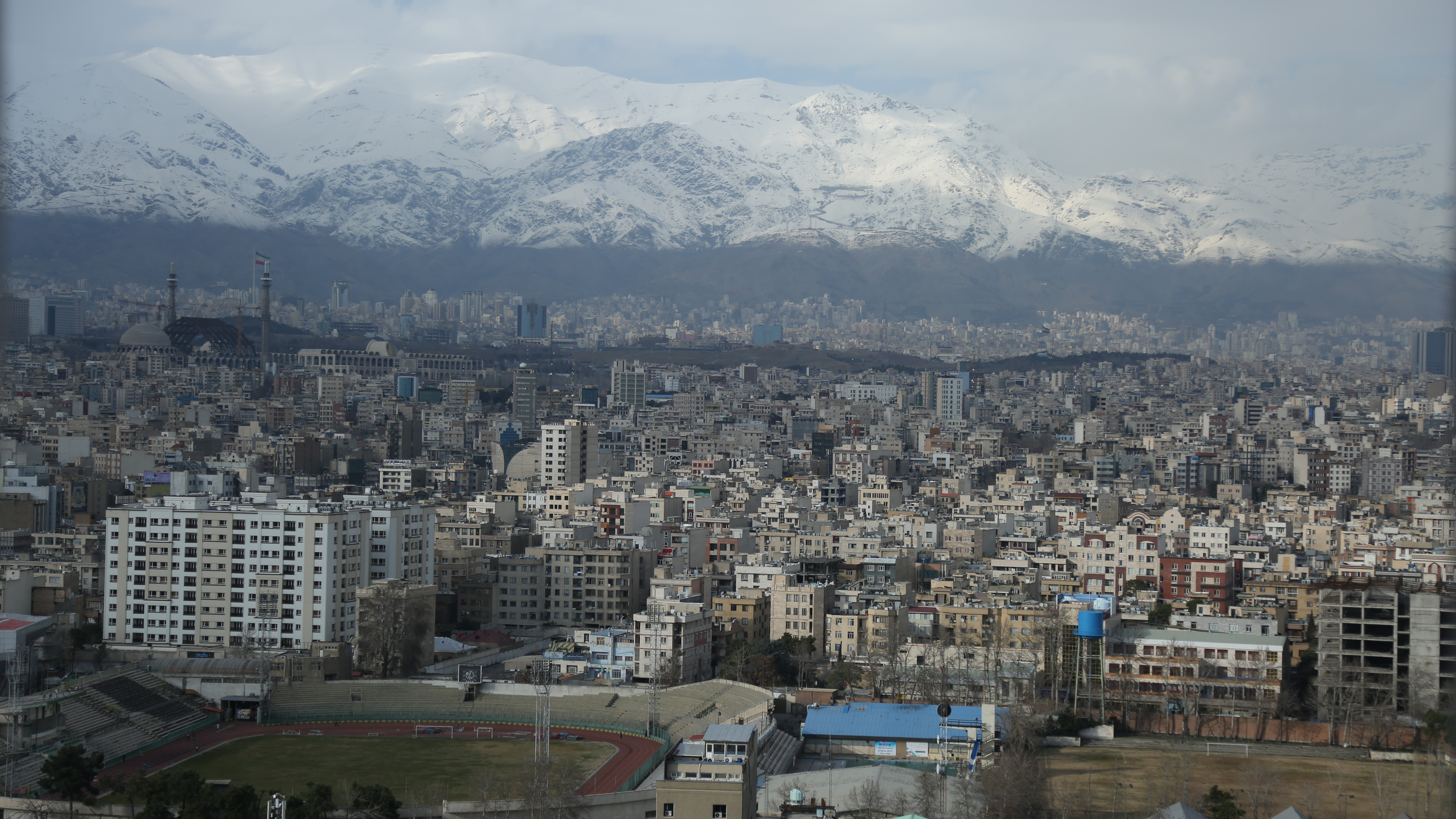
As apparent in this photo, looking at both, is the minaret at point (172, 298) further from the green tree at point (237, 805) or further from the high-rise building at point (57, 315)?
the green tree at point (237, 805)

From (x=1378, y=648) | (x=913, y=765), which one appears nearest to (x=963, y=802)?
(x=913, y=765)

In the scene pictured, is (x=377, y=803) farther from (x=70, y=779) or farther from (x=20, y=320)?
(x=20, y=320)

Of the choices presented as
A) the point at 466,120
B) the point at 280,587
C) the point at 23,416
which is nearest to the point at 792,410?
the point at 23,416

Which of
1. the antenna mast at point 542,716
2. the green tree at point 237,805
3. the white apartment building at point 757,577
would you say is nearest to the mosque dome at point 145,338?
the white apartment building at point 757,577

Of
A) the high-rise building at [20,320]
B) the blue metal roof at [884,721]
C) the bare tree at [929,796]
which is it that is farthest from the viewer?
the high-rise building at [20,320]

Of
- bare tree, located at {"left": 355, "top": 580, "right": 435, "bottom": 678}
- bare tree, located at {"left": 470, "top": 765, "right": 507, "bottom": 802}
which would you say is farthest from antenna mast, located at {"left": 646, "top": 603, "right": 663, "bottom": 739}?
bare tree, located at {"left": 355, "top": 580, "right": 435, "bottom": 678}

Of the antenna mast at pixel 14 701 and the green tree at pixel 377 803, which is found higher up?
the antenna mast at pixel 14 701
